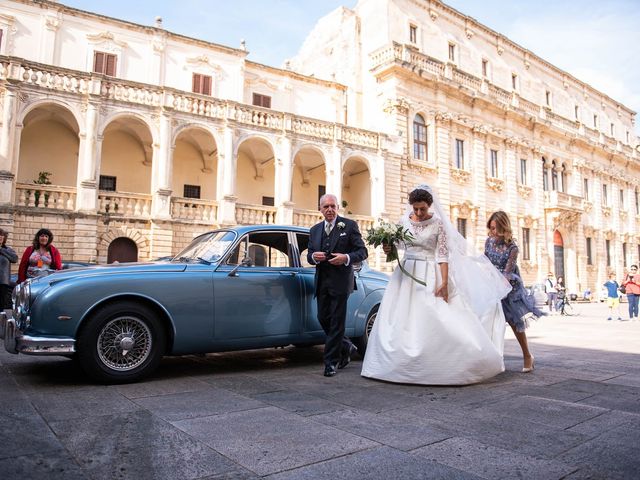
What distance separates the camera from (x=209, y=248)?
18.5 feet

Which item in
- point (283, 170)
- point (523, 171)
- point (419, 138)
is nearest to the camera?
point (283, 170)

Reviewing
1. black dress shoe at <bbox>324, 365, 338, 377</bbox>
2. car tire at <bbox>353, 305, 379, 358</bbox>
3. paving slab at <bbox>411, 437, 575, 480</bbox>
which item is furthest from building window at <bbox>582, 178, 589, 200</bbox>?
paving slab at <bbox>411, 437, 575, 480</bbox>

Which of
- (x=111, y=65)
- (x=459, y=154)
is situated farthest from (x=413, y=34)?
(x=111, y=65)

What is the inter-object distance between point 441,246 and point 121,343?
11.6ft

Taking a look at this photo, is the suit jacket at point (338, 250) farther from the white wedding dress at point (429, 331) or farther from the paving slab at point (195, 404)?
the paving slab at point (195, 404)

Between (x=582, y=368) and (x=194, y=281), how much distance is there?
16.3 feet

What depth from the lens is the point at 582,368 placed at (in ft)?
Result: 19.3

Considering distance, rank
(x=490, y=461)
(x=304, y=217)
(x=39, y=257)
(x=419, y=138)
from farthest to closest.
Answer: (x=419, y=138)
(x=304, y=217)
(x=39, y=257)
(x=490, y=461)

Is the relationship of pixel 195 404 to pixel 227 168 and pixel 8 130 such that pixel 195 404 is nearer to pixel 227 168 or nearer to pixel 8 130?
pixel 8 130

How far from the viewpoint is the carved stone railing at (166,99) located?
16562mm

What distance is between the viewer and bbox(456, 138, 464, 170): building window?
29.7 meters

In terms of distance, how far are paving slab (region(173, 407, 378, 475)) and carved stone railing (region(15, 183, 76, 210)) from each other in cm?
1583

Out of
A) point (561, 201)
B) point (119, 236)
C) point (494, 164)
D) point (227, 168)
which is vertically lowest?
point (119, 236)

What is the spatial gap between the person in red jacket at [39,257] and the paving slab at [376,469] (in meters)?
6.35
